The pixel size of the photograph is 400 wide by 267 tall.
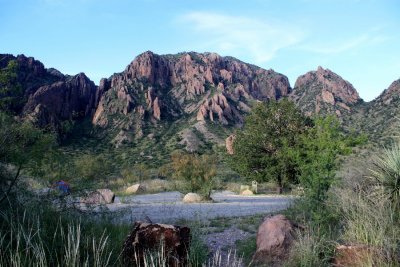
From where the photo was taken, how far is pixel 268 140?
84.7 feet

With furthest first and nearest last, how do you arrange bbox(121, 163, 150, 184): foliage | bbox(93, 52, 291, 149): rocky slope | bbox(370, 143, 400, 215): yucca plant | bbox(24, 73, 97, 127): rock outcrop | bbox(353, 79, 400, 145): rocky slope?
bbox(93, 52, 291, 149): rocky slope → bbox(24, 73, 97, 127): rock outcrop → bbox(353, 79, 400, 145): rocky slope → bbox(121, 163, 150, 184): foliage → bbox(370, 143, 400, 215): yucca plant

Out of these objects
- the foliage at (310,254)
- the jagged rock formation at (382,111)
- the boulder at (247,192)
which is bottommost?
the boulder at (247,192)

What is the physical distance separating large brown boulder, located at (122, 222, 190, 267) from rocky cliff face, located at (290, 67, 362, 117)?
6633 cm

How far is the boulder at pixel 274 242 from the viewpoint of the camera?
670 centimetres

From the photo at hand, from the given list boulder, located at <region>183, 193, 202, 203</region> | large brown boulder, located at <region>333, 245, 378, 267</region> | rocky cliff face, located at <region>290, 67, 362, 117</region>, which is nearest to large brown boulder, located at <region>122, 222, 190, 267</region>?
large brown boulder, located at <region>333, 245, 378, 267</region>

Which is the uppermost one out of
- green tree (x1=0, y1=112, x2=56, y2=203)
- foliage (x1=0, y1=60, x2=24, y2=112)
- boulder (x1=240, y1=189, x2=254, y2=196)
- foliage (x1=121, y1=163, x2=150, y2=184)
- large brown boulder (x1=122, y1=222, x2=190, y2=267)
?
foliage (x1=0, y1=60, x2=24, y2=112)

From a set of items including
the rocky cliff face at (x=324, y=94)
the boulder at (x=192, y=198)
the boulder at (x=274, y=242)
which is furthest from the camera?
the rocky cliff face at (x=324, y=94)

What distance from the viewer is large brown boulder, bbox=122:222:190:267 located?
5659mm

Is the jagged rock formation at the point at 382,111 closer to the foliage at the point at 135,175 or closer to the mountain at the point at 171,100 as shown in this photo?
the mountain at the point at 171,100

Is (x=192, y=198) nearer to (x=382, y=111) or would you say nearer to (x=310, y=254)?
(x=310, y=254)

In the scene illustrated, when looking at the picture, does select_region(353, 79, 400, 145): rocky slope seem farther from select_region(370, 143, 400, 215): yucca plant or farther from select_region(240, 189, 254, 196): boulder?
select_region(370, 143, 400, 215): yucca plant

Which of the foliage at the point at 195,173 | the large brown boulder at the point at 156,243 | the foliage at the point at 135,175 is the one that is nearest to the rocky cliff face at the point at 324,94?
the foliage at the point at 135,175

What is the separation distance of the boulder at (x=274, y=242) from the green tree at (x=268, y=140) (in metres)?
17.1

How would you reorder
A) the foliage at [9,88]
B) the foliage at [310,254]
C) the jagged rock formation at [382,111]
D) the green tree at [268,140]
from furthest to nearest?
1. the jagged rock formation at [382,111]
2. the green tree at [268,140]
3. the foliage at [9,88]
4. the foliage at [310,254]
